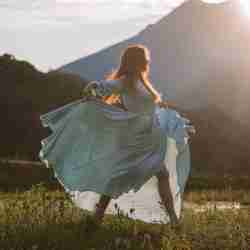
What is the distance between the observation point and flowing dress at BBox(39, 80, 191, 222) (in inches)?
347

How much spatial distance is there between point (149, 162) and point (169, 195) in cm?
57

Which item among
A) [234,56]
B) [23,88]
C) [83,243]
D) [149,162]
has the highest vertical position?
[234,56]

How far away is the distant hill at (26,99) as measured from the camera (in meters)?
34.5

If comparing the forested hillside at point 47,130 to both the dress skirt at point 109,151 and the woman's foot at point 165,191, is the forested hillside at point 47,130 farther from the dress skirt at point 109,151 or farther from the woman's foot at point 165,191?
the woman's foot at point 165,191

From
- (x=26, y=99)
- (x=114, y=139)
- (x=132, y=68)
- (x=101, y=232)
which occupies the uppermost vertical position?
(x=26, y=99)

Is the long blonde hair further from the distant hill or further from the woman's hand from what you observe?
the distant hill

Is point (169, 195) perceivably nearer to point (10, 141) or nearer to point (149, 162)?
point (149, 162)

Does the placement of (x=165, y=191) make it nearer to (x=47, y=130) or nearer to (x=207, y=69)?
(x=47, y=130)

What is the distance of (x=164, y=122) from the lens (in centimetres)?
982

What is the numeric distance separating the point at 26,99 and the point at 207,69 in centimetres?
2245

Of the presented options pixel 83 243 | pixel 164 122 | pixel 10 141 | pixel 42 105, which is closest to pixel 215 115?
pixel 42 105

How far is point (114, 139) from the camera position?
8.99 meters

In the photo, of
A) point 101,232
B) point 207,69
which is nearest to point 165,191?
point 101,232

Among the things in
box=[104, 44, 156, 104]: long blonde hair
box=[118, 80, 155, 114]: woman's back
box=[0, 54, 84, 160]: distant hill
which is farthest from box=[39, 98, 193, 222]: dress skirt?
box=[0, 54, 84, 160]: distant hill
